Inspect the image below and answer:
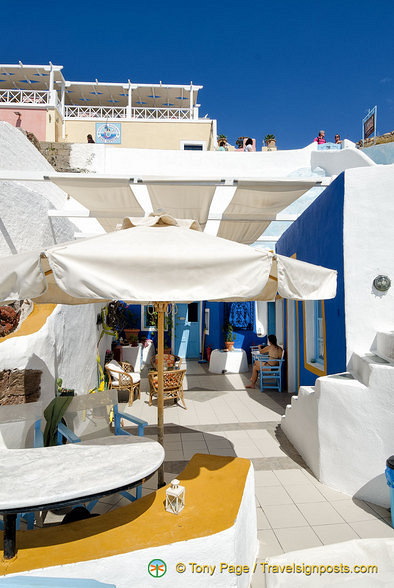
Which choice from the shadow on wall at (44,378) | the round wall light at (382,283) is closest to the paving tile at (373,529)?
the round wall light at (382,283)

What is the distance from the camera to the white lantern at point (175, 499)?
7.47ft

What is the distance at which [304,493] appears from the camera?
12.5 feet

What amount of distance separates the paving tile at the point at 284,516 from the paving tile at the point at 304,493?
167mm

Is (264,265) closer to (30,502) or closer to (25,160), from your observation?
(30,502)

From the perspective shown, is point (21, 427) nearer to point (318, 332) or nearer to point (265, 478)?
point (265, 478)

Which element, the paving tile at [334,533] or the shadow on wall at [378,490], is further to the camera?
the shadow on wall at [378,490]

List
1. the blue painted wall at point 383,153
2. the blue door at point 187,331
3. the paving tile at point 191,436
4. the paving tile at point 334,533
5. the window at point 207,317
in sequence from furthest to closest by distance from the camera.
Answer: the blue door at point 187,331 < the window at point 207,317 < the blue painted wall at point 383,153 < the paving tile at point 191,436 < the paving tile at point 334,533

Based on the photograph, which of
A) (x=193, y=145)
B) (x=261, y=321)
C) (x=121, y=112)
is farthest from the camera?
(x=121, y=112)

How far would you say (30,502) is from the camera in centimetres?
182

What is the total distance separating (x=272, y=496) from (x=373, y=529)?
98 cm

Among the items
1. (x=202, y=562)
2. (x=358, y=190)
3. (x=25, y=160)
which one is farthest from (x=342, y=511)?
(x=25, y=160)

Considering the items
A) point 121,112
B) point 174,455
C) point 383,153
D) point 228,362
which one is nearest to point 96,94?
point 121,112

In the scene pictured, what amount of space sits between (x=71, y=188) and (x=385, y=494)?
5.04m

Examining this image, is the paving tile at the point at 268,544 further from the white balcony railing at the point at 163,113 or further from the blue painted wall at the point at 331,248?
the white balcony railing at the point at 163,113
